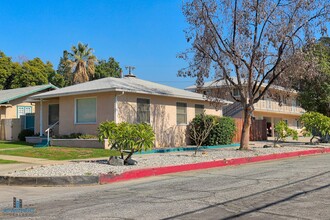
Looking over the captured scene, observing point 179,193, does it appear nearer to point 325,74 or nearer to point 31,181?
point 31,181

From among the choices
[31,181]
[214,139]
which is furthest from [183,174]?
[214,139]

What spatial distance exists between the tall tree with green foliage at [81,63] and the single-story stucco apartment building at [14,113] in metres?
14.5

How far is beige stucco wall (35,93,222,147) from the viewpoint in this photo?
68.6ft

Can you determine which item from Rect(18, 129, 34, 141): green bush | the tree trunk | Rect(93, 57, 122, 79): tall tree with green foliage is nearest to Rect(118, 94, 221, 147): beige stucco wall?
the tree trunk

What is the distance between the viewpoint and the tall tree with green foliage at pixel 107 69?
55.7 m

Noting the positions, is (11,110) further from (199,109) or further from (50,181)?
(50,181)

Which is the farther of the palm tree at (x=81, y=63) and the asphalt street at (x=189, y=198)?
the palm tree at (x=81, y=63)

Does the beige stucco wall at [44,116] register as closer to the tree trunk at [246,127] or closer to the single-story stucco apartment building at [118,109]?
the single-story stucco apartment building at [118,109]

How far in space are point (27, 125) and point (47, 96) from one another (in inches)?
197

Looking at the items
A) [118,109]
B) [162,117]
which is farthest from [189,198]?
[162,117]

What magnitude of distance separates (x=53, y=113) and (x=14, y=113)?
7052 mm

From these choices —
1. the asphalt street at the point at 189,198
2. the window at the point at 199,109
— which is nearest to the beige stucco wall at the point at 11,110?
the window at the point at 199,109

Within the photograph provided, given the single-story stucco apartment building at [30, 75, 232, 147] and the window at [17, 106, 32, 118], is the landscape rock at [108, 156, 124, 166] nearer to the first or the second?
the single-story stucco apartment building at [30, 75, 232, 147]

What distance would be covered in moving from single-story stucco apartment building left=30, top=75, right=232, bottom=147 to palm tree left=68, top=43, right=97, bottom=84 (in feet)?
68.4
